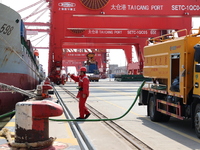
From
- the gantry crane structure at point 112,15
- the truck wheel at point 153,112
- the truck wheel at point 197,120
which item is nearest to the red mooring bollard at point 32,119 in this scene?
the truck wheel at point 197,120

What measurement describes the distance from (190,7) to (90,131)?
24798mm

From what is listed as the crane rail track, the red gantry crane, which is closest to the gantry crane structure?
the red gantry crane

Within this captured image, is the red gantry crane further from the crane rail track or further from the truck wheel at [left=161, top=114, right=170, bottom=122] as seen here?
the crane rail track

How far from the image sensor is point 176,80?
8477 mm

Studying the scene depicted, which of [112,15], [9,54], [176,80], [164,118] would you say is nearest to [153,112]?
[164,118]

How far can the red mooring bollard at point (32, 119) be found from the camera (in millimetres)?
4359

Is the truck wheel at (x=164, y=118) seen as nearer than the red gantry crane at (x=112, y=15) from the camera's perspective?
Yes

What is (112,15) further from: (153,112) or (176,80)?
(176,80)

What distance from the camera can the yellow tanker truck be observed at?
7.52 meters

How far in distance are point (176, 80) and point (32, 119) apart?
509 centimetres

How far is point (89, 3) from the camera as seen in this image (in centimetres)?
2891

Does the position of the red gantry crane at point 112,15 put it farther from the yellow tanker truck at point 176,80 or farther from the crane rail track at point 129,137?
the crane rail track at point 129,137

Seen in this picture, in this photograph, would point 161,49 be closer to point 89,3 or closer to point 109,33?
point 89,3

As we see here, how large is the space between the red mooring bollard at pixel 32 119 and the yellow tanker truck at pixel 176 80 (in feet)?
13.4
